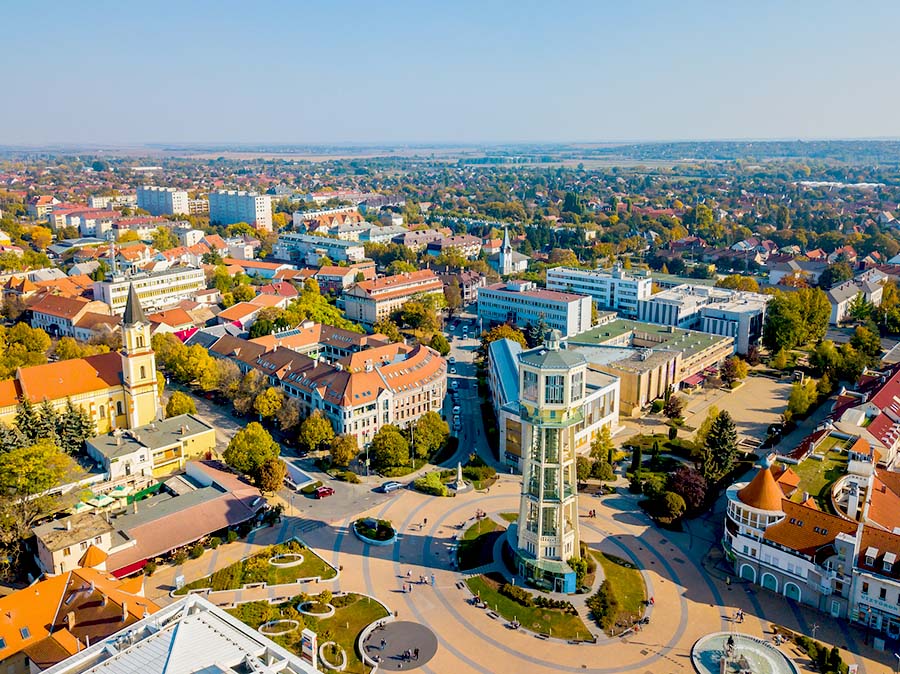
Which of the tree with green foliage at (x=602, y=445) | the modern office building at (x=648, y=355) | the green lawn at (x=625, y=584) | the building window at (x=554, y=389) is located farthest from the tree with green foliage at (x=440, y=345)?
the building window at (x=554, y=389)

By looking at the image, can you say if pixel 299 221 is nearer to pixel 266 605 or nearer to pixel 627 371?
pixel 627 371

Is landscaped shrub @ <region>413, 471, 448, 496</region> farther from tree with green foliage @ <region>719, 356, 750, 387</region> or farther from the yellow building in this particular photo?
tree with green foliage @ <region>719, 356, 750, 387</region>

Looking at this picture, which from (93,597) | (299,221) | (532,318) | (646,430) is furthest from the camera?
(299,221)

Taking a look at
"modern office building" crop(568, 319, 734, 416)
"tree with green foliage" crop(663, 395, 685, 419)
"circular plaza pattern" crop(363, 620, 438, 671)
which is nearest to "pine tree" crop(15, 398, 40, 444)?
"circular plaza pattern" crop(363, 620, 438, 671)

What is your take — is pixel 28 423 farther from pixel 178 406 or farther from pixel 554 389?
pixel 554 389

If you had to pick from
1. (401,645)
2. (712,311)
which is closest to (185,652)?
(401,645)

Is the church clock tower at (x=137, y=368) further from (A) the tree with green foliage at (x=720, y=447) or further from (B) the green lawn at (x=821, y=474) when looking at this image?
(B) the green lawn at (x=821, y=474)

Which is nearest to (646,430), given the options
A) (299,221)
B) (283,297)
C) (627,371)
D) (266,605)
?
(627,371)
